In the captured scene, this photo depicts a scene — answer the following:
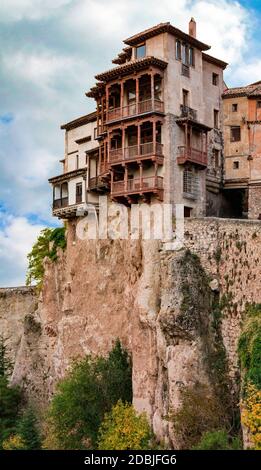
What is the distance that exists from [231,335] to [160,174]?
458 inches

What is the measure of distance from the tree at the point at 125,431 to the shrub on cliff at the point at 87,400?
2845 mm

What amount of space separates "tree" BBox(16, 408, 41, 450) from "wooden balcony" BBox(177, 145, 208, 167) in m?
19.6

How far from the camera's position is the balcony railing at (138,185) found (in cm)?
5175

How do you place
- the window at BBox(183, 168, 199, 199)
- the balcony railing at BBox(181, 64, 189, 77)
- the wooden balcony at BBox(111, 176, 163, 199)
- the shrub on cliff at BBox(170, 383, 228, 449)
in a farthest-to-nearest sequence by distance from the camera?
1. the balcony railing at BBox(181, 64, 189, 77)
2. the window at BBox(183, 168, 199, 199)
3. the wooden balcony at BBox(111, 176, 163, 199)
4. the shrub on cliff at BBox(170, 383, 228, 449)

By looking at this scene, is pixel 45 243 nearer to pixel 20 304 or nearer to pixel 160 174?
pixel 20 304

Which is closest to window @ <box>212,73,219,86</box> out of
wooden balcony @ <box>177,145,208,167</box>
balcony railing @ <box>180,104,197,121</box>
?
balcony railing @ <box>180,104,197,121</box>

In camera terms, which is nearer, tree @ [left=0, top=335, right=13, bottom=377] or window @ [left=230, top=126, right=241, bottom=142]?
window @ [left=230, top=126, right=241, bottom=142]

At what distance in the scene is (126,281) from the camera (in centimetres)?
5556

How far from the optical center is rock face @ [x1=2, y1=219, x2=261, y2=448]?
46.1 metres

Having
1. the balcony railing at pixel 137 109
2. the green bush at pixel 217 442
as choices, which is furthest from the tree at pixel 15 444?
the balcony railing at pixel 137 109

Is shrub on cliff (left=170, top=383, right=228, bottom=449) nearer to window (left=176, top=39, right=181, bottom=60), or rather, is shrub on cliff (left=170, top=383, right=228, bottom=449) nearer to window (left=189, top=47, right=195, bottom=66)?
window (left=176, top=39, right=181, bottom=60)

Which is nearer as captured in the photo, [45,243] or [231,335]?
[231,335]

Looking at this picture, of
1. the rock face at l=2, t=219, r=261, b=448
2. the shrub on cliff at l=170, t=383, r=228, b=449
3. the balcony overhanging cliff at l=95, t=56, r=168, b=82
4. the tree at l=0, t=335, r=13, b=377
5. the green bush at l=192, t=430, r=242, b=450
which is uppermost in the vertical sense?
the balcony overhanging cliff at l=95, t=56, r=168, b=82

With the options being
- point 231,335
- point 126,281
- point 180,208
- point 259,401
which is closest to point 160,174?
point 180,208
